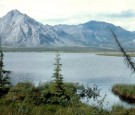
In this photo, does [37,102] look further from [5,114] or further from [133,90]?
[133,90]

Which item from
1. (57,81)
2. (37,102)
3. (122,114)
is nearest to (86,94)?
(57,81)

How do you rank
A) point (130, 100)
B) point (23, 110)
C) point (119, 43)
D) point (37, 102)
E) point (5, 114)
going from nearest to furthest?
point (119, 43) → point (23, 110) → point (5, 114) → point (37, 102) → point (130, 100)

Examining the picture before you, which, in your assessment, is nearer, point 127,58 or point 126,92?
point 127,58

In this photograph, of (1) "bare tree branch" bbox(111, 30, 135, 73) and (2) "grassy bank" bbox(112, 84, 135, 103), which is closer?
(1) "bare tree branch" bbox(111, 30, 135, 73)

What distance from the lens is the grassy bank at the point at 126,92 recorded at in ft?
186

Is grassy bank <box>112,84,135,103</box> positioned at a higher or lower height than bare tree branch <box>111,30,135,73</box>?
lower

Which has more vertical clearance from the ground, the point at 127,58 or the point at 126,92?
the point at 127,58

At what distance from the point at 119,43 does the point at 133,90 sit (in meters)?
53.3

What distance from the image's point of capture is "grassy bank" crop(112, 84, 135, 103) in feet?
186

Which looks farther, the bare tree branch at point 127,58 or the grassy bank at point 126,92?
the grassy bank at point 126,92

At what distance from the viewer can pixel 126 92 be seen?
5966 cm

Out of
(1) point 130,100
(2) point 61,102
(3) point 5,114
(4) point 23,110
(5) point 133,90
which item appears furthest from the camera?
(5) point 133,90

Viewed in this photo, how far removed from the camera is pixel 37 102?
27.2m

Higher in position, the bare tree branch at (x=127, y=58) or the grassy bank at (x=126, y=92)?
the bare tree branch at (x=127, y=58)
